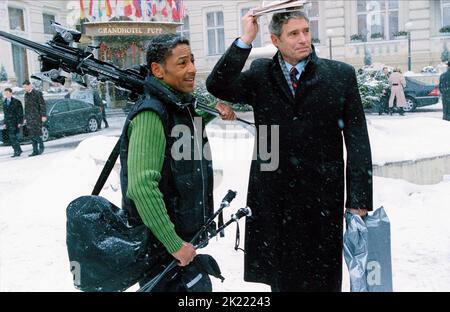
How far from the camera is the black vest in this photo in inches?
93.8

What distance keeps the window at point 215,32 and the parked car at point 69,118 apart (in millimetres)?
12488

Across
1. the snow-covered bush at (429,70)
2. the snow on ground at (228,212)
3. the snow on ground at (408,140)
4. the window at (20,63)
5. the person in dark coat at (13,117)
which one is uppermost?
the window at (20,63)

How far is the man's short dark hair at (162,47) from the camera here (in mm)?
2459

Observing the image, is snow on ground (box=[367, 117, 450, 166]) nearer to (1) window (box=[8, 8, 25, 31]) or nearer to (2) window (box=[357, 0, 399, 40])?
(2) window (box=[357, 0, 399, 40])

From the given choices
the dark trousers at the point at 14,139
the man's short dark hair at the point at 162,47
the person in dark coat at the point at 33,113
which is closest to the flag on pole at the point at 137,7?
the person in dark coat at the point at 33,113

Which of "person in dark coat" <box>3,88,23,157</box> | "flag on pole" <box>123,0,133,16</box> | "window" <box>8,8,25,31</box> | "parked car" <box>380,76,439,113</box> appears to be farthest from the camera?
"window" <box>8,8,25,31</box>

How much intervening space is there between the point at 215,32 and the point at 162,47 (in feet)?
91.0

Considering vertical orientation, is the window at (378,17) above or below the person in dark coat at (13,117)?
above

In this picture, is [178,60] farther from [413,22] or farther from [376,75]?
[413,22]

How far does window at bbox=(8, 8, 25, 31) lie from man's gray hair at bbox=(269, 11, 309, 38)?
83.8 feet

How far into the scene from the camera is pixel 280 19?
273cm

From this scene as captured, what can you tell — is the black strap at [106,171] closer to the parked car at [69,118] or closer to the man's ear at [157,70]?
the man's ear at [157,70]

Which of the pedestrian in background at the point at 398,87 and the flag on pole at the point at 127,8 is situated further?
the flag on pole at the point at 127,8

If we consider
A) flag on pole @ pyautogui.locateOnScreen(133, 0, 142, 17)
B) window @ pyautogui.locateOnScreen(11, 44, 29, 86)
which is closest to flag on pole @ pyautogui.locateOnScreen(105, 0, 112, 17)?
flag on pole @ pyautogui.locateOnScreen(133, 0, 142, 17)
